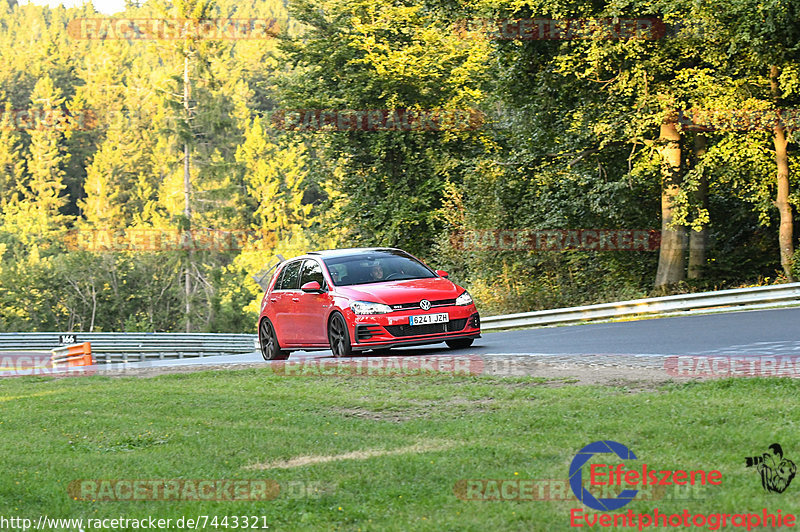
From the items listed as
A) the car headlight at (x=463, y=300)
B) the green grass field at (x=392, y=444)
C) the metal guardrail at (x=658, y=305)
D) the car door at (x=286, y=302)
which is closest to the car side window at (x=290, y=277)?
the car door at (x=286, y=302)

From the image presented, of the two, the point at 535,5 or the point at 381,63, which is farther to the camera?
the point at 381,63

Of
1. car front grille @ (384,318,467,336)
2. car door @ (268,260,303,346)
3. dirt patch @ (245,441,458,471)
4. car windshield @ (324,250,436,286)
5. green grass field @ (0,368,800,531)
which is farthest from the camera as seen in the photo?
car door @ (268,260,303,346)

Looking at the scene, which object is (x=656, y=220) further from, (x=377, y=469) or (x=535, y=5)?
(x=377, y=469)

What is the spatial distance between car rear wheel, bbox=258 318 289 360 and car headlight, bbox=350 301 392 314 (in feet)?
9.85

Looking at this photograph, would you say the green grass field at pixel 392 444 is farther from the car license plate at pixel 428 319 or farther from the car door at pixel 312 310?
the car door at pixel 312 310

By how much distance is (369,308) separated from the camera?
15.1 metres

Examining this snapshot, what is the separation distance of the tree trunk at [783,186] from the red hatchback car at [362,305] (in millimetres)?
13775

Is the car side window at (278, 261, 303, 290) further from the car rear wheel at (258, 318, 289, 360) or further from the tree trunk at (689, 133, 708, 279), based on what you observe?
the tree trunk at (689, 133, 708, 279)

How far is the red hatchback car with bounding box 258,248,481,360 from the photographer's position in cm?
1504

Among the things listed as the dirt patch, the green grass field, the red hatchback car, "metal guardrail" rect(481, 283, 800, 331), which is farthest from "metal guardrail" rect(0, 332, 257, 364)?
the dirt patch

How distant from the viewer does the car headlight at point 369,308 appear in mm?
15008

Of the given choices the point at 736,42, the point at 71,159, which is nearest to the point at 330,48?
the point at 736,42

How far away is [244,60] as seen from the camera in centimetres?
12975

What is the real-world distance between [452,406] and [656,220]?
81.8 ft
